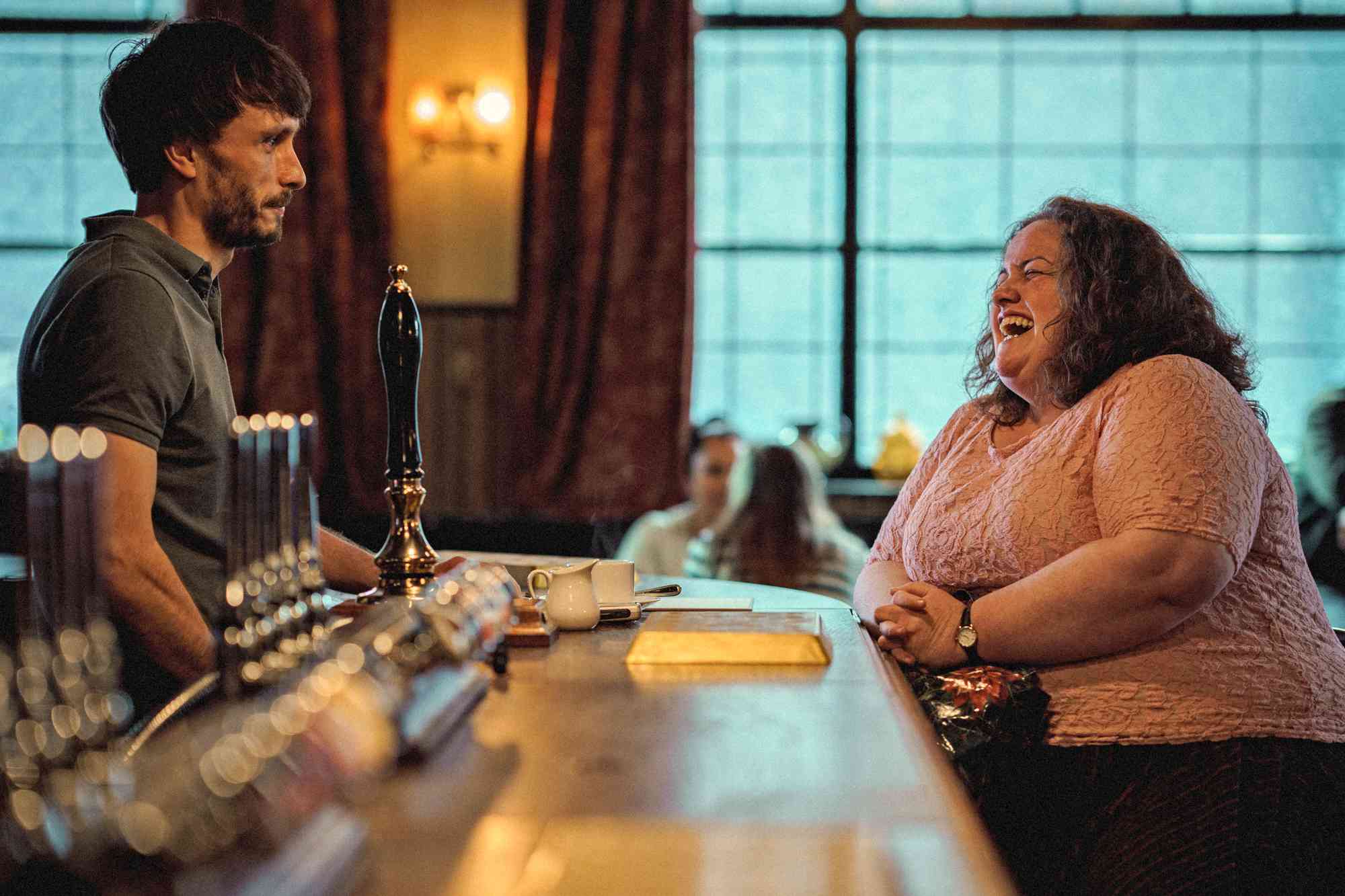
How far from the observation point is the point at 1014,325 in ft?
6.86

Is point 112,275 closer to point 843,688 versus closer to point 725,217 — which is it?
point 843,688

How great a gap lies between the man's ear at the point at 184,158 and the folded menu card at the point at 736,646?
98cm

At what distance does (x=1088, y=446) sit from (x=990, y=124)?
3959 millimetres

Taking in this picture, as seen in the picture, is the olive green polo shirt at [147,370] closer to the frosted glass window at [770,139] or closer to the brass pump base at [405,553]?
the brass pump base at [405,553]

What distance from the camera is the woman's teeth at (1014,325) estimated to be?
2070 mm

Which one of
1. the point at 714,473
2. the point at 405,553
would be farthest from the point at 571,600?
the point at 714,473

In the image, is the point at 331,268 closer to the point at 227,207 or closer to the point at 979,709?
the point at 227,207

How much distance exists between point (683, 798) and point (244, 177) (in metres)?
1.36

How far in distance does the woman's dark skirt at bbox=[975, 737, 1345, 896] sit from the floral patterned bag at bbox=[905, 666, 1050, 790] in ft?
0.10

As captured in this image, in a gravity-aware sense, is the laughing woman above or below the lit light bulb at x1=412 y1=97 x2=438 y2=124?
below

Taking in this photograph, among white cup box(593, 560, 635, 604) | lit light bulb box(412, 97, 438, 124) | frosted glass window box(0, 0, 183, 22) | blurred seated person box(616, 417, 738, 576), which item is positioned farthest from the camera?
frosted glass window box(0, 0, 183, 22)

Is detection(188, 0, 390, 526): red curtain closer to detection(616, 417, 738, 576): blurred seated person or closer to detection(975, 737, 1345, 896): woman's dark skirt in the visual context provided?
detection(616, 417, 738, 576): blurred seated person

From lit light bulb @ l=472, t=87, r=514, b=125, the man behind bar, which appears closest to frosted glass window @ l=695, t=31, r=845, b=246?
lit light bulb @ l=472, t=87, r=514, b=125

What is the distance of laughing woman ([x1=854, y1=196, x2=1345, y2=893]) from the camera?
1.69 m
